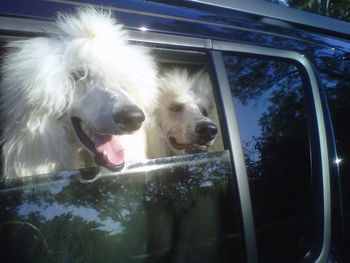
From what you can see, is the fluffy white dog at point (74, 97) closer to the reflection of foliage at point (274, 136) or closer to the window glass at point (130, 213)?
the window glass at point (130, 213)

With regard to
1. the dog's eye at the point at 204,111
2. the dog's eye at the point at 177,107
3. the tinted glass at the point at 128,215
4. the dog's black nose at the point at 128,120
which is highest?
the dog's eye at the point at 177,107

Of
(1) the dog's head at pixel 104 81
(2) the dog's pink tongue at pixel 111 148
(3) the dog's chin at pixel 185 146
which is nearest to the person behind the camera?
(2) the dog's pink tongue at pixel 111 148

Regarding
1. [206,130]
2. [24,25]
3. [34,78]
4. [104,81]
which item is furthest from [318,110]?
[24,25]

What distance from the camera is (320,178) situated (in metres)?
2.25

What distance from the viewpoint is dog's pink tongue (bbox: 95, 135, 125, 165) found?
1759 mm

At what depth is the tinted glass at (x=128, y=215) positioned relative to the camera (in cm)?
143

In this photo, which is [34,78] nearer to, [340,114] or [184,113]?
[184,113]

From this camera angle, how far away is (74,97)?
209 cm

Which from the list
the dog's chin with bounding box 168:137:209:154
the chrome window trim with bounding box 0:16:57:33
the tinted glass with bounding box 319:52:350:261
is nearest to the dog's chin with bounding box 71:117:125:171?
the chrome window trim with bounding box 0:16:57:33

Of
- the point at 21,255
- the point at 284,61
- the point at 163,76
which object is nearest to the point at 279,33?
the point at 284,61

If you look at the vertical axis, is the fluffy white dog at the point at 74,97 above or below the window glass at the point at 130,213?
above

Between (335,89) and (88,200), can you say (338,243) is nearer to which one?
(335,89)

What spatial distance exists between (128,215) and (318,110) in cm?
115

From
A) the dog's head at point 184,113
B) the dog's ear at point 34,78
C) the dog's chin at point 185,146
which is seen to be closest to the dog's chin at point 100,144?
the dog's ear at point 34,78
